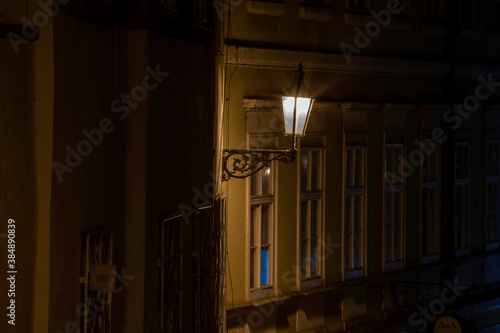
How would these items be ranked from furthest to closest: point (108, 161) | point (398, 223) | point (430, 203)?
point (430, 203) < point (398, 223) < point (108, 161)

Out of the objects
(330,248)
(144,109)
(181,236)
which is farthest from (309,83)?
(144,109)

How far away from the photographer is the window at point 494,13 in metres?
17.7

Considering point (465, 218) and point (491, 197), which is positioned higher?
point (491, 197)

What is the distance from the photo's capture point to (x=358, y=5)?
14.8 metres

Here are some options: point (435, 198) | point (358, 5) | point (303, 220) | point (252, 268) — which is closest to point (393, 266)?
point (435, 198)

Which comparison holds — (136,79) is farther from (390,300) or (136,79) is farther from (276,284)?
(390,300)

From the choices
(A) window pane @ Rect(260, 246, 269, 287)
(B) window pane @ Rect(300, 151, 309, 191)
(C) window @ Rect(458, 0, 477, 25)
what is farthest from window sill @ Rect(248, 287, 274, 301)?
(C) window @ Rect(458, 0, 477, 25)

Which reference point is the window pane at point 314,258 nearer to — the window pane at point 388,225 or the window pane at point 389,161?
the window pane at point 388,225

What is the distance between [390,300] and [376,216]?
1428 mm

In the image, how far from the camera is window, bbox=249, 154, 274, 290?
42.3ft

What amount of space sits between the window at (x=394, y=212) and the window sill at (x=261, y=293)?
3.03 m

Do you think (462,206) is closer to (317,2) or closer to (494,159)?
(494,159)

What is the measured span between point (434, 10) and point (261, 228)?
5.68m

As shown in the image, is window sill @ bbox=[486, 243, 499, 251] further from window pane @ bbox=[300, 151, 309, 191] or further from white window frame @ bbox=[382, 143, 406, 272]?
window pane @ bbox=[300, 151, 309, 191]
